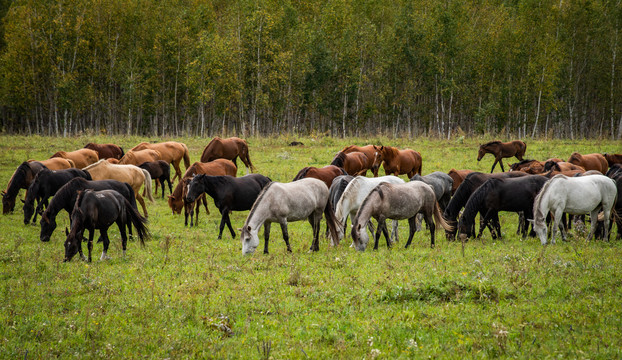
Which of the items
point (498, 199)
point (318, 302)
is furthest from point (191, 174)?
point (318, 302)

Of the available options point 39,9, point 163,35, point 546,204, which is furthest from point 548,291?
point 39,9

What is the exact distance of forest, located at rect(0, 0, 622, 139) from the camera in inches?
1769

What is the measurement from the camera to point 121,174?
57.6ft

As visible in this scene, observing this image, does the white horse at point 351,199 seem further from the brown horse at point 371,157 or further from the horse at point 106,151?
the horse at point 106,151

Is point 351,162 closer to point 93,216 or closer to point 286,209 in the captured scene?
point 286,209

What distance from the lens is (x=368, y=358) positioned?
5.99 meters

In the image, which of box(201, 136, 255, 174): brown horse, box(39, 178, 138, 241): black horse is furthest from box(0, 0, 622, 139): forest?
box(39, 178, 138, 241): black horse

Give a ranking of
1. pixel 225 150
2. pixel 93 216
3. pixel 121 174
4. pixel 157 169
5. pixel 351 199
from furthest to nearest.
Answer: pixel 225 150
pixel 157 169
pixel 121 174
pixel 351 199
pixel 93 216

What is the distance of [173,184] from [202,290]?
638 inches

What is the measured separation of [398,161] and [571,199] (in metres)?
11.1

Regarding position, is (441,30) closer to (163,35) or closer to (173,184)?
(163,35)

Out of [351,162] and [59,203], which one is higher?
[351,162]

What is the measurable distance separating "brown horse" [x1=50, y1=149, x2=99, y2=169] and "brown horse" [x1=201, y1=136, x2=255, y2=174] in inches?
200

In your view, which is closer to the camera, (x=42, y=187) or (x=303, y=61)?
(x=42, y=187)
